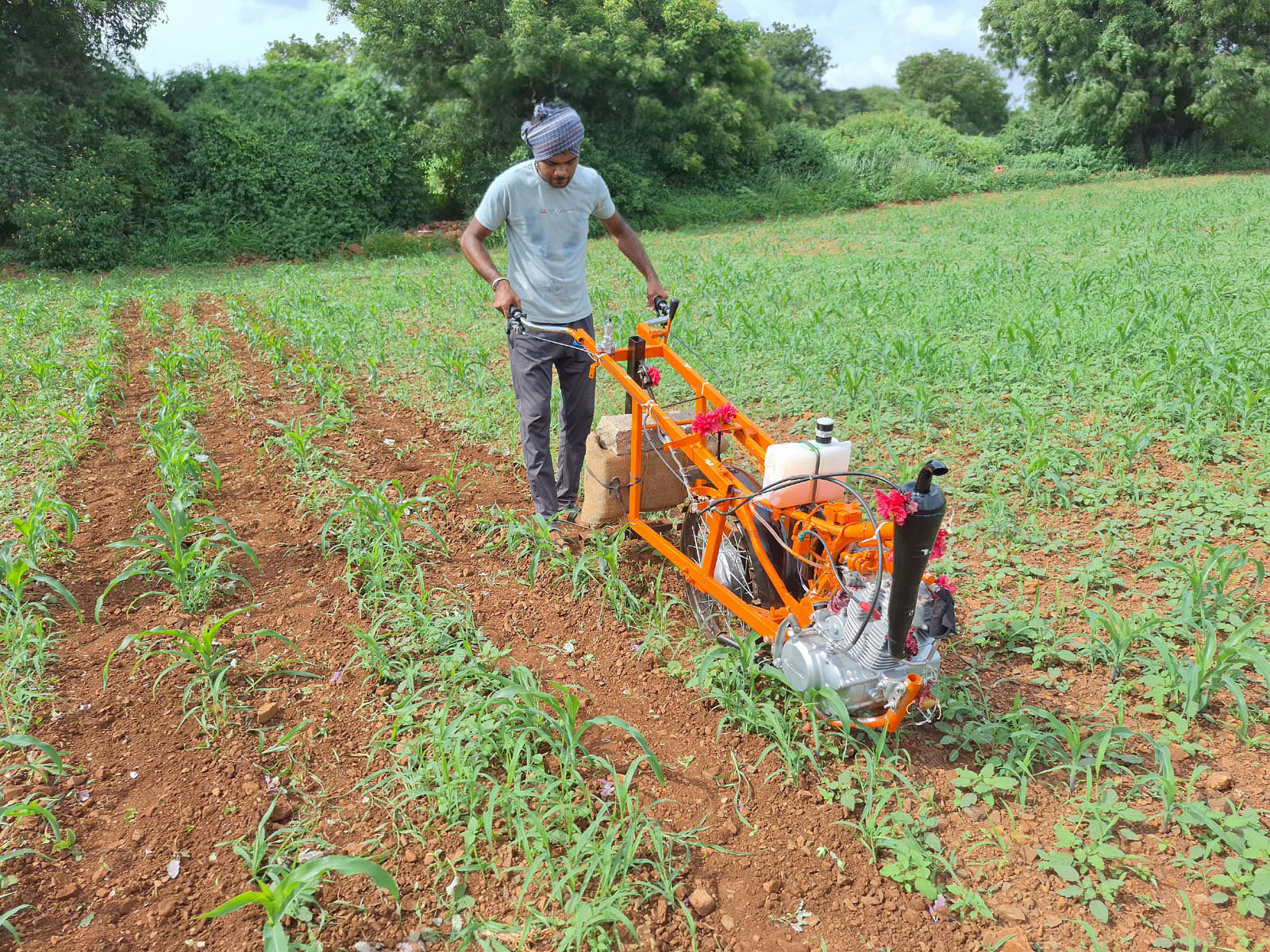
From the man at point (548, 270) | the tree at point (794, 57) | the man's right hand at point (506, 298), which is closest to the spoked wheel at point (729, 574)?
the man at point (548, 270)

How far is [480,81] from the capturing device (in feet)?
61.9

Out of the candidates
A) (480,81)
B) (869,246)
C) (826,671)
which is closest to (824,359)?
(826,671)

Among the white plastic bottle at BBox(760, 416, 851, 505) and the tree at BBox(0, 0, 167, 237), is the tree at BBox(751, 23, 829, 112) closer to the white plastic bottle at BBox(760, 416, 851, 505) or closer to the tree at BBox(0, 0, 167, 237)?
the tree at BBox(0, 0, 167, 237)

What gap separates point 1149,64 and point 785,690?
3062cm

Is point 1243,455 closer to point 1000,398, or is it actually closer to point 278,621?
point 1000,398

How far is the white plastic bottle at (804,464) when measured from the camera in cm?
279

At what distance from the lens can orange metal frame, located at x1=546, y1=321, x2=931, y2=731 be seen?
105 inches

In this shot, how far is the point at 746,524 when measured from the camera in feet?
9.74

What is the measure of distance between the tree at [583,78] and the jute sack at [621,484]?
17209mm

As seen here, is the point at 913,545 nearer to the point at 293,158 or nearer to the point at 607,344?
the point at 607,344

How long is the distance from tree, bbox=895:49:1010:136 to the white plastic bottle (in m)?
56.0

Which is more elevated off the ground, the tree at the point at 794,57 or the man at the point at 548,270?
the tree at the point at 794,57

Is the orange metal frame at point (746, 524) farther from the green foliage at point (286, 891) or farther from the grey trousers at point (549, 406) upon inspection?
the green foliage at point (286, 891)

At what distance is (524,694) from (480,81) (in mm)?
19161
